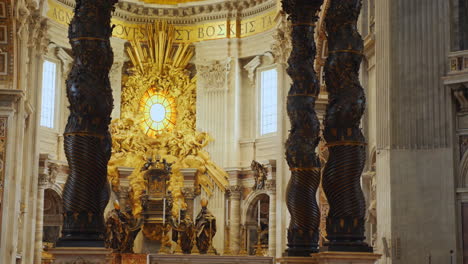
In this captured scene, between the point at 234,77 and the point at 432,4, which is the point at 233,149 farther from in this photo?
the point at 432,4

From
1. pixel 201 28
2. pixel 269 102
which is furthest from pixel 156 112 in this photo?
pixel 269 102

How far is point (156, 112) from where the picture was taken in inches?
1260

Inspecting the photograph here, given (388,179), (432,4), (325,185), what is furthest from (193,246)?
(325,185)

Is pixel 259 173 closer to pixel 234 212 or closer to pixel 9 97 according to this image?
pixel 234 212

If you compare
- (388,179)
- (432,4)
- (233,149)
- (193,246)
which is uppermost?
(432,4)

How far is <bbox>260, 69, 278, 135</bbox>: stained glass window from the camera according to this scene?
30.3 meters

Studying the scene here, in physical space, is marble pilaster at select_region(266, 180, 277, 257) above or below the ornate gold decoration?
below

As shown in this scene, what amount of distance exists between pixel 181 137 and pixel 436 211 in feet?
50.0

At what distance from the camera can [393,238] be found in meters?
17.1

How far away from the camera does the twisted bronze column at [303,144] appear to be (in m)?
11.5

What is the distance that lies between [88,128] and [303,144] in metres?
3.65

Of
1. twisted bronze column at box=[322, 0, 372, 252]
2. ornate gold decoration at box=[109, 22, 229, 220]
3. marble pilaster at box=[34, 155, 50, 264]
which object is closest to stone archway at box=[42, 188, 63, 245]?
marble pilaster at box=[34, 155, 50, 264]

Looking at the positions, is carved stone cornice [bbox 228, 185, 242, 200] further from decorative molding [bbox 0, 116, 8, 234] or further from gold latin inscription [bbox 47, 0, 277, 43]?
decorative molding [bbox 0, 116, 8, 234]

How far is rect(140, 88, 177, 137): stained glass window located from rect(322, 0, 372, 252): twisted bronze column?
22.1m
